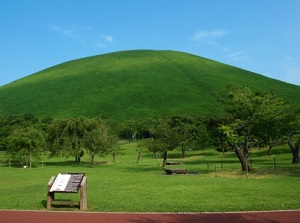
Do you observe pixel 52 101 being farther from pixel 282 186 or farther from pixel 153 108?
pixel 282 186

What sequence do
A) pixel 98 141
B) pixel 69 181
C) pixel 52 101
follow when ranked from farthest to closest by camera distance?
pixel 52 101
pixel 98 141
pixel 69 181

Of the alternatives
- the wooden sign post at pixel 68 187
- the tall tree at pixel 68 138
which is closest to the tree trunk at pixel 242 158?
the wooden sign post at pixel 68 187

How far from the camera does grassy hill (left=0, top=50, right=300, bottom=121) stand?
112 metres

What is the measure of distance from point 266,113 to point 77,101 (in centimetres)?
9619

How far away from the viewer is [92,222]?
10602 mm

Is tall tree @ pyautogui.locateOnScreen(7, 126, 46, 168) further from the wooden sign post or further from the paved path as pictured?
the paved path

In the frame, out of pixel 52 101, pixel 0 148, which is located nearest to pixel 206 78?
pixel 52 101

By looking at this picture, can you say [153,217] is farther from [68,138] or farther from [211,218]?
[68,138]

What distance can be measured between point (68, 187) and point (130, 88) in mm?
113035

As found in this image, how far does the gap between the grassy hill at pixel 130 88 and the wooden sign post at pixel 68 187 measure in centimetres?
8910

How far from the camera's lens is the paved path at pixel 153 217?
10.4 meters

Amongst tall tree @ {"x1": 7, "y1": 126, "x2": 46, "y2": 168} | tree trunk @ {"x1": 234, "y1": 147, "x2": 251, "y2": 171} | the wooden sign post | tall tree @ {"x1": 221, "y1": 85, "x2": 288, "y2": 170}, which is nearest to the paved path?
the wooden sign post

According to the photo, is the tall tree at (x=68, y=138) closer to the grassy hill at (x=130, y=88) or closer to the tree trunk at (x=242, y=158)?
the tree trunk at (x=242, y=158)

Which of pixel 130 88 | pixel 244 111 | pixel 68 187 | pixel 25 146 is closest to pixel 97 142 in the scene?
pixel 25 146
